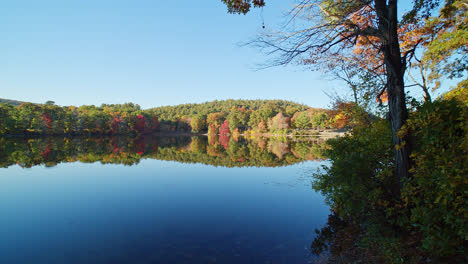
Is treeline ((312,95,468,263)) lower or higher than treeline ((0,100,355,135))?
lower

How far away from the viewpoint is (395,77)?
4.41 m

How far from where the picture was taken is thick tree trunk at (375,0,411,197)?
4289 millimetres

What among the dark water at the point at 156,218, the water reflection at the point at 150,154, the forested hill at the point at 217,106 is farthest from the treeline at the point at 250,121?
the dark water at the point at 156,218

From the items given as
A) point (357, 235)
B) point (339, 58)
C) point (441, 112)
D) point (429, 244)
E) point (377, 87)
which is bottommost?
point (357, 235)

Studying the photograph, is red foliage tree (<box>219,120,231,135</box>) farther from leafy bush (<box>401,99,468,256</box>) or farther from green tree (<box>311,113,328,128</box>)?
leafy bush (<box>401,99,468,256</box>)

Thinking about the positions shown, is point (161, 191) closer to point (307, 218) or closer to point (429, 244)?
point (307, 218)

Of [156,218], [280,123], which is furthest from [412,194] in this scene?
[280,123]

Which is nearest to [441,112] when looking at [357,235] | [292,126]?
[357,235]

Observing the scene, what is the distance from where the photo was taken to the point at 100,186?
39.9 ft

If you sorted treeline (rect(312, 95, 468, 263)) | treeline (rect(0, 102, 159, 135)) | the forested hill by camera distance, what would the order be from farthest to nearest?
the forested hill < treeline (rect(0, 102, 159, 135)) < treeline (rect(312, 95, 468, 263))

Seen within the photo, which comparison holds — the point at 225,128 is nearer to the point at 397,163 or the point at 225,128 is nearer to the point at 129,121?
the point at 129,121

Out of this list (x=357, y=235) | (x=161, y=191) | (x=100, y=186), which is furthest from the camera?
(x=100, y=186)

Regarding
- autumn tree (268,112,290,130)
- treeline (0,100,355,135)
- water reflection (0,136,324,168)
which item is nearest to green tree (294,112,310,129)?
treeline (0,100,355,135)

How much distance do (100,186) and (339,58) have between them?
1269cm
